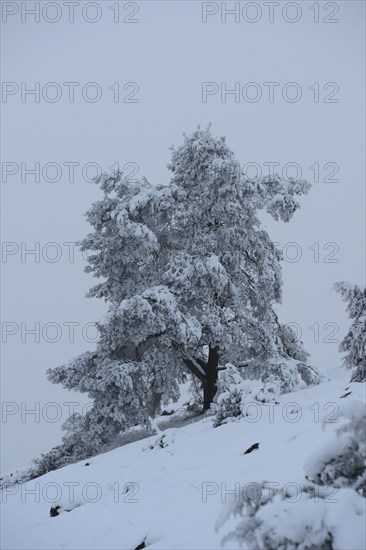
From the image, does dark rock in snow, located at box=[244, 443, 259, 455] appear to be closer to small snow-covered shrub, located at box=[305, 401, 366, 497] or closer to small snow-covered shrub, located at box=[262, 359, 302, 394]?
small snow-covered shrub, located at box=[305, 401, 366, 497]

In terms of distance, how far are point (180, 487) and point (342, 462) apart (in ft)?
14.9

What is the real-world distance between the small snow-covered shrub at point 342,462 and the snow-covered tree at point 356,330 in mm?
8865

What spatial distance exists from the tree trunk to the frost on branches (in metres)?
0.04

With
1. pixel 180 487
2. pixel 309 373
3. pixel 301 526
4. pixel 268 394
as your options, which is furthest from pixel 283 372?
pixel 301 526

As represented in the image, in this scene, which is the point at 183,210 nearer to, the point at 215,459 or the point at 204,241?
the point at 204,241

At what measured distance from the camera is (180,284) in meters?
16.8

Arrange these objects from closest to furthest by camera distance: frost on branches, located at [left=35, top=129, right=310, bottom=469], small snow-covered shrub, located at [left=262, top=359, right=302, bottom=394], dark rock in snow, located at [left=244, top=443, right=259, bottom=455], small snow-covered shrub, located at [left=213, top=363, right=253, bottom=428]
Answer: dark rock in snow, located at [left=244, top=443, right=259, bottom=455] < small snow-covered shrub, located at [left=213, top=363, right=253, bottom=428] < frost on branches, located at [left=35, top=129, right=310, bottom=469] < small snow-covered shrub, located at [left=262, top=359, right=302, bottom=394]

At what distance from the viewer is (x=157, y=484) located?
8.86 meters

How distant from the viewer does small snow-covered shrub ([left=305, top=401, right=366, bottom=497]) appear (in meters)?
4.44

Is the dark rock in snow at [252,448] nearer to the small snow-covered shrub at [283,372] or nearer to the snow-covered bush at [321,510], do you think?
the snow-covered bush at [321,510]

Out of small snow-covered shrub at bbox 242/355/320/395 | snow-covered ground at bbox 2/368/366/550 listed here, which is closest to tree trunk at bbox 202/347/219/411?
small snow-covered shrub at bbox 242/355/320/395

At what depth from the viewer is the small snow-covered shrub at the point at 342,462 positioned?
4438 millimetres

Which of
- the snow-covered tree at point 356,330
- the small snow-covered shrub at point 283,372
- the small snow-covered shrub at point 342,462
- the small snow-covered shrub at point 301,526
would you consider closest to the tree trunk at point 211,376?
the small snow-covered shrub at point 283,372

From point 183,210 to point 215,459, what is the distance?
9.82 metres
